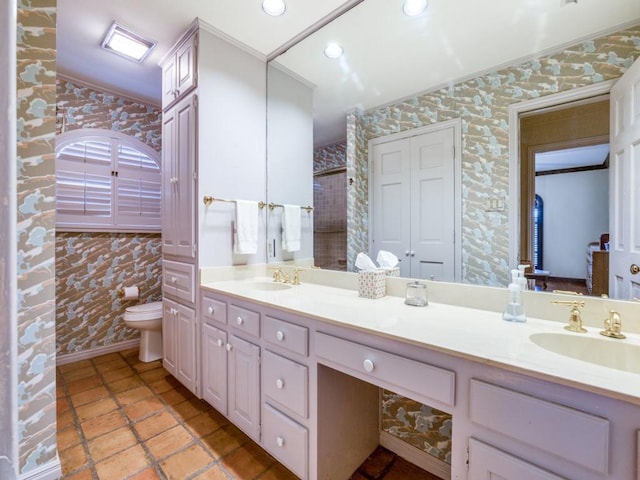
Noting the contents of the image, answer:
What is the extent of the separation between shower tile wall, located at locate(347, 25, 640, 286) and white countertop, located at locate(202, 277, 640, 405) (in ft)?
0.93

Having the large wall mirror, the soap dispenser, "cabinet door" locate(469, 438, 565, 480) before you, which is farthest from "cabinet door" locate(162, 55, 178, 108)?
"cabinet door" locate(469, 438, 565, 480)

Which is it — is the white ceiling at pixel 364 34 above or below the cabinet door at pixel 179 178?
above

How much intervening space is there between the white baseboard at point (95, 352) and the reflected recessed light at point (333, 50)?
10.0 ft

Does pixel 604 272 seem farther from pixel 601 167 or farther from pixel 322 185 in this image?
pixel 322 185

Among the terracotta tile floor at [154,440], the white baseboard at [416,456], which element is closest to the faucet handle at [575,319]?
the white baseboard at [416,456]

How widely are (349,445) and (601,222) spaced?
140cm

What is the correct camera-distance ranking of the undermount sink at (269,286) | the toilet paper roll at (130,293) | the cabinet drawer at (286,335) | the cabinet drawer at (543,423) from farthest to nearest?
1. the toilet paper roll at (130,293)
2. the undermount sink at (269,286)
3. the cabinet drawer at (286,335)
4. the cabinet drawer at (543,423)

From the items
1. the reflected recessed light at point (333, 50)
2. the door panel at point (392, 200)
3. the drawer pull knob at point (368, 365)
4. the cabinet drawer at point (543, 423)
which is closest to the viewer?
the cabinet drawer at point (543, 423)

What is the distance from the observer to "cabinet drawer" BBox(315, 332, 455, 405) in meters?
0.86

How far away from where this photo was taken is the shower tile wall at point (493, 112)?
1083 mm

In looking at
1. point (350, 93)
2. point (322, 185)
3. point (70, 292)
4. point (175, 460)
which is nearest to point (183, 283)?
point (175, 460)

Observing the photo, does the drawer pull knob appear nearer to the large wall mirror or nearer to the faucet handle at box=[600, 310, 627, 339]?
the large wall mirror

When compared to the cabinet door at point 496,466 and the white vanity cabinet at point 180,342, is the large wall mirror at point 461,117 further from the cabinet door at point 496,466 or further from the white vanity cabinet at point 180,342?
the white vanity cabinet at point 180,342

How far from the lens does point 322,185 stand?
203 centimetres
